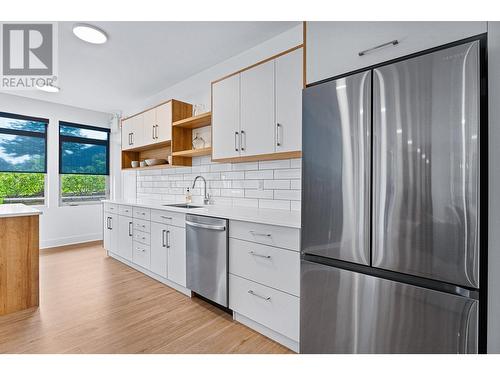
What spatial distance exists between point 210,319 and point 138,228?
1.65m

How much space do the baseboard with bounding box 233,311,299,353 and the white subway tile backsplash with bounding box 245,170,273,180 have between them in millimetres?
1302

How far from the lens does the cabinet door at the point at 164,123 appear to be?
3.47m

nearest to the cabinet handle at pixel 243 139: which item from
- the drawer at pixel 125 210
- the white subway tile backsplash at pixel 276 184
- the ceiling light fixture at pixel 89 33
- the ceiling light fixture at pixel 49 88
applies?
the white subway tile backsplash at pixel 276 184

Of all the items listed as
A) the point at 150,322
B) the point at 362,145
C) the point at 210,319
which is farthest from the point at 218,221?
the point at 362,145

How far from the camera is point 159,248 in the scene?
298 cm

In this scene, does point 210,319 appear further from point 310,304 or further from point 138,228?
point 138,228

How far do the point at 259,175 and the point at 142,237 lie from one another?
1691mm

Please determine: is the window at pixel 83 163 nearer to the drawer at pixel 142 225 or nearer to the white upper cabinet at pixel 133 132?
the white upper cabinet at pixel 133 132

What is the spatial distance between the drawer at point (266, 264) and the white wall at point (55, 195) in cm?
420

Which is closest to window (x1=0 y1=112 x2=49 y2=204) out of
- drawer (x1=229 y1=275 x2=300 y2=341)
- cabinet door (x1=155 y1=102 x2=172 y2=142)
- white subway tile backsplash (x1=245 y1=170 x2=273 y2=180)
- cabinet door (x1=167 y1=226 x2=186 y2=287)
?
cabinet door (x1=155 y1=102 x2=172 y2=142)

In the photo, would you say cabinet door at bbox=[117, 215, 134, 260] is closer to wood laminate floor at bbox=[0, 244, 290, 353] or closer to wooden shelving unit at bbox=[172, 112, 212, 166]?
wood laminate floor at bbox=[0, 244, 290, 353]

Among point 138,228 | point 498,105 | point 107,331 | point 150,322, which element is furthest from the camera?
point 138,228

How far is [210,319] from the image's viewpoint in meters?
2.25

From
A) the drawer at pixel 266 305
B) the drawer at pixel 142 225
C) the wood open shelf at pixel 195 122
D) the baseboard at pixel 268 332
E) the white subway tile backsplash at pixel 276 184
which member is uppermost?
the wood open shelf at pixel 195 122
